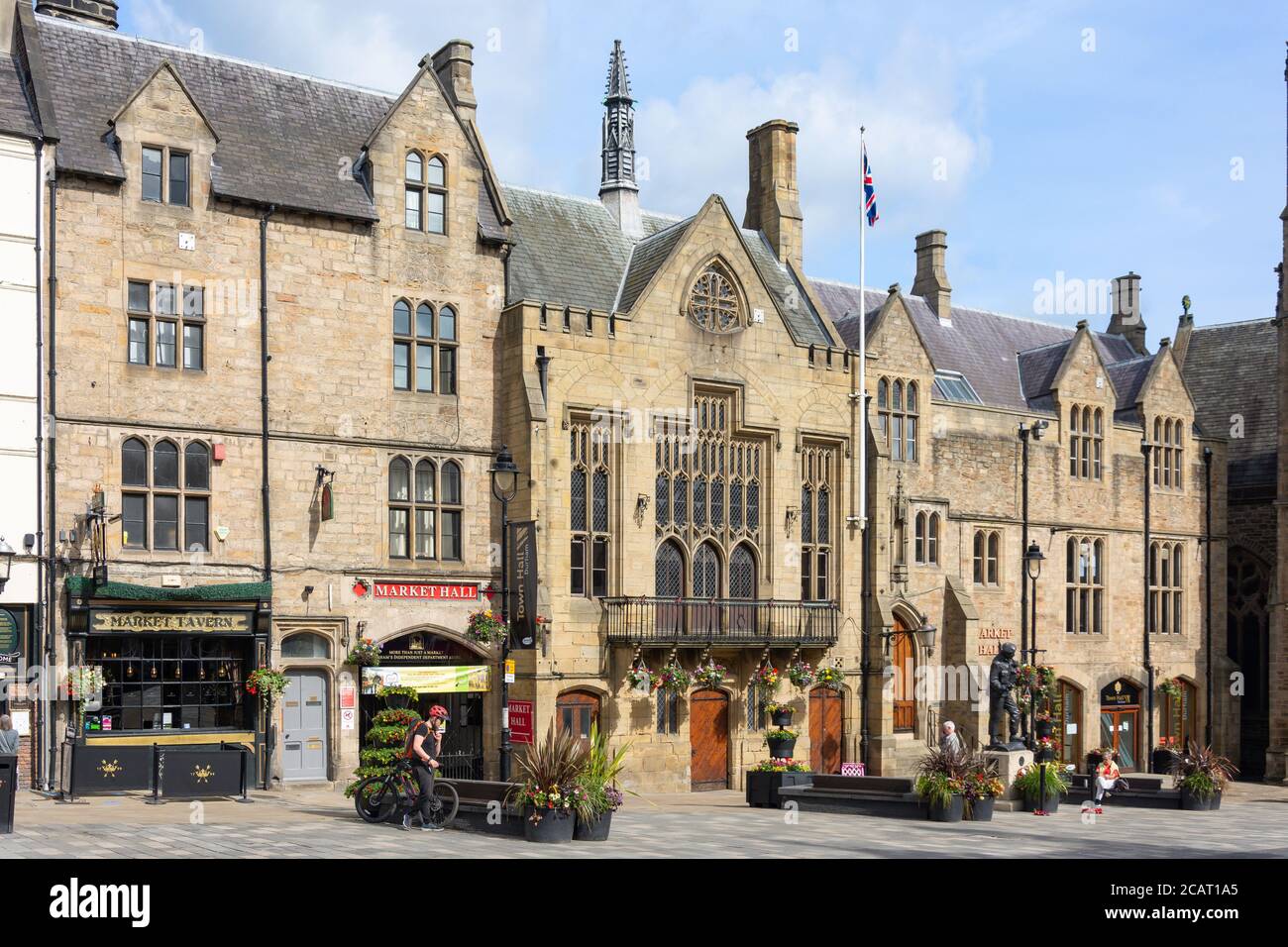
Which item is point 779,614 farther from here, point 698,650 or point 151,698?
point 151,698

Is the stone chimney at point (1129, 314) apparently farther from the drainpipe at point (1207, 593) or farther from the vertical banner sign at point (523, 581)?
the vertical banner sign at point (523, 581)

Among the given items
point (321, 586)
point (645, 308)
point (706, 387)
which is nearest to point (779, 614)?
point (706, 387)

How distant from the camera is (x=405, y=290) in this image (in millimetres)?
31734

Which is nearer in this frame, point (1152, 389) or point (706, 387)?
point (706, 387)

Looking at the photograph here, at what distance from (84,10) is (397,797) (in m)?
20.2

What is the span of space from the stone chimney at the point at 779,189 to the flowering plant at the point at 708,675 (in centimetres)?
1129

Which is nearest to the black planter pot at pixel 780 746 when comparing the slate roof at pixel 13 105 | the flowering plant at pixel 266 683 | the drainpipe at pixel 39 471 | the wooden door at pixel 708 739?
the wooden door at pixel 708 739

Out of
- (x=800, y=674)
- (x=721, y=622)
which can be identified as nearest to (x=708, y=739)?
(x=800, y=674)

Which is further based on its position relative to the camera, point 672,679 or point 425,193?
point 672,679

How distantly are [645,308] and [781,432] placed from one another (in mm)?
4672

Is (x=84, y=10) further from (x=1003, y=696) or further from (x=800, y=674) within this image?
(x=1003, y=696)

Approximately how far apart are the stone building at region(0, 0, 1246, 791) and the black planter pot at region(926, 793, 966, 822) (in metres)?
8.28

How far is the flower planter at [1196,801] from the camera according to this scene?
3228 centimetres

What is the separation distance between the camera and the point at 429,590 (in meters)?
31.4
